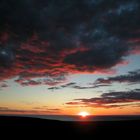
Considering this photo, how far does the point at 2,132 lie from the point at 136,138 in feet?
A: 26.5

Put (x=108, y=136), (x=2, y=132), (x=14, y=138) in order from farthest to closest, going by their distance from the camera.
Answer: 1. (x=108, y=136)
2. (x=2, y=132)
3. (x=14, y=138)

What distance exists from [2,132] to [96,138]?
5668 millimetres

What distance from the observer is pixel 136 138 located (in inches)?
557

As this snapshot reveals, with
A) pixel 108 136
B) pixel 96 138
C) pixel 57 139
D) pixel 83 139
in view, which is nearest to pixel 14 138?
pixel 57 139

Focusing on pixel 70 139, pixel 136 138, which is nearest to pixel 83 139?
pixel 70 139

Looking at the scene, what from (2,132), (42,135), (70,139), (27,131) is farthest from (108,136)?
(2,132)

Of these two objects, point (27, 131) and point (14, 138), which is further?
point (27, 131)

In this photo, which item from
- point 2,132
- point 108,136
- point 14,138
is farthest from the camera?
point 108,136

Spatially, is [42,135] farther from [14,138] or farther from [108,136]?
[108,136]

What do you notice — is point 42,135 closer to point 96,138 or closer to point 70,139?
point 70,139

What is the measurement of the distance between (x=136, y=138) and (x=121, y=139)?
100cm

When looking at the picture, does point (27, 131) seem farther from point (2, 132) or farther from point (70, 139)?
point (70, 139)

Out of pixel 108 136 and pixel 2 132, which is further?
pixel 108 136

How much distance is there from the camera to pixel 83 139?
1386cm
